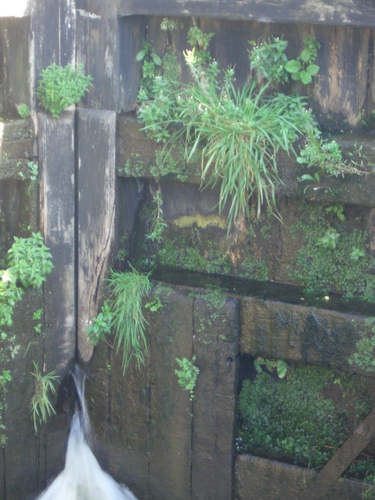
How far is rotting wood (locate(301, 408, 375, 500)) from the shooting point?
3828 mm

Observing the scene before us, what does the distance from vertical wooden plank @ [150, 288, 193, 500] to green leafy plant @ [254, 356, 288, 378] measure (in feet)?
1.45

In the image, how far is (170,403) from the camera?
420 centimetres

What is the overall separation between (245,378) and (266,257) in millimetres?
787

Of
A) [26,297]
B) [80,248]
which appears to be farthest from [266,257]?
[26,297]

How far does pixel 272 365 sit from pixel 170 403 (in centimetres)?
69

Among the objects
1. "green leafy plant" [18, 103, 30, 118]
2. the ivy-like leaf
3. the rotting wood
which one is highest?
the ivy-like leaf

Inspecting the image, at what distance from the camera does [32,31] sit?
3.94 m

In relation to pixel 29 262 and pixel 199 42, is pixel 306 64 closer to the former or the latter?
pixel 199 42

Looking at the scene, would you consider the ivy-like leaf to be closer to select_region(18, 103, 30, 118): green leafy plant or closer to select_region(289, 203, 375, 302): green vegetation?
select_region(289, 203, 375, 302): green vegetation

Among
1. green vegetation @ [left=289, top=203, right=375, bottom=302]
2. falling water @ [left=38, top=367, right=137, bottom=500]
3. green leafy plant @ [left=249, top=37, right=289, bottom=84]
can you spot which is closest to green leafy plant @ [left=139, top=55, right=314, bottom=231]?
green leafy plant @ [left=249, top=37, right=289, bottom=84]

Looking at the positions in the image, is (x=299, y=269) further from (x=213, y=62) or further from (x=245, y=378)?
(x=213, y=62)

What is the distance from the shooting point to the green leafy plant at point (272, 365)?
13.4ft

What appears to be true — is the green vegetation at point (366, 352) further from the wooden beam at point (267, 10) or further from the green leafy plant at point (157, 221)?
the wooden beam at point (267, 10)

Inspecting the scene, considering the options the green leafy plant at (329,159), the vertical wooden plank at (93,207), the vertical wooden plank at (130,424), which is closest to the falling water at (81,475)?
the vertical wooden plank at (130,424)
